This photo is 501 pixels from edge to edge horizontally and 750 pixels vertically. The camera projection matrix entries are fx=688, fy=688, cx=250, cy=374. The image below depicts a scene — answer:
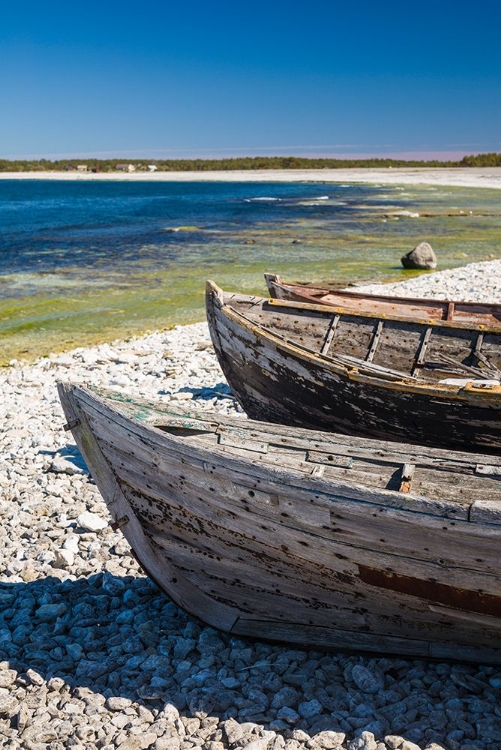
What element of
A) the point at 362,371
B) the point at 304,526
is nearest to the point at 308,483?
the point at 304,526

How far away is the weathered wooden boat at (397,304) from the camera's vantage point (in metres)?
11.2

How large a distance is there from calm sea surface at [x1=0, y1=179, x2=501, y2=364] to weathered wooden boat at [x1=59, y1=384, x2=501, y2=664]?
10999 mm

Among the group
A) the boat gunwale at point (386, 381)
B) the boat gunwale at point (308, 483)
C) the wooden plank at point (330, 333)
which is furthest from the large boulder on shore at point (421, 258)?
the boat gunwale at point (308, 483)

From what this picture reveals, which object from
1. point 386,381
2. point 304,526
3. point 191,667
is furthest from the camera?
point 386,381

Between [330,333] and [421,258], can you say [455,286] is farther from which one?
[330,333]

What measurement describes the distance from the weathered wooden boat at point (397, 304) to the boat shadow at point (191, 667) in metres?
6.45

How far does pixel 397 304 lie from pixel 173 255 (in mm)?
22518

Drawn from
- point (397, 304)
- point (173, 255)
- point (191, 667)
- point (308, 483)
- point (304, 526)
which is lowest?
point (191, 667)

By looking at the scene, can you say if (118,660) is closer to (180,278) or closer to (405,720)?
(405,720)

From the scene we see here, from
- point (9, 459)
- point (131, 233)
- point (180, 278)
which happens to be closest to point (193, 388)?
point (9, 459)

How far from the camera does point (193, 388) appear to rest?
12.0m

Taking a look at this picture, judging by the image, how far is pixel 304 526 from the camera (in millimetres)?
4672

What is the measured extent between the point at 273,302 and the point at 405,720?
6657 millimetres

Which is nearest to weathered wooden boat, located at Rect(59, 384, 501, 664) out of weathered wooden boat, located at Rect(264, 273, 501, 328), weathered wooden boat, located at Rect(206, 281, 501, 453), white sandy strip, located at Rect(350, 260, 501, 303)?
weathered wooden boat, located at Rect(206, 281, 501, 453)
